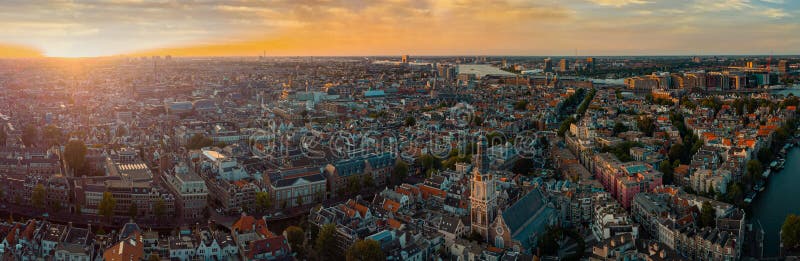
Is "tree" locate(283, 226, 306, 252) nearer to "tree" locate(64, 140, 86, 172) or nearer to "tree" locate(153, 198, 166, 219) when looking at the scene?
"tree" locate(153, 198, 166, 219)

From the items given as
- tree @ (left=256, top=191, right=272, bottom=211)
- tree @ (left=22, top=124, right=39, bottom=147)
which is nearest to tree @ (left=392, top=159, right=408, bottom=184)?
tree @ (left=256, top=191, right=272, bottom=211)

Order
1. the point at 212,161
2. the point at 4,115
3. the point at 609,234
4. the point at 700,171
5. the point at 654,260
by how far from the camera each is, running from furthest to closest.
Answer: the point at 4,115
the point at 212,161
the point at 700,171
the point at 609,234
the point at 654,260

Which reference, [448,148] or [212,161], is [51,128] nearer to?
[212,161]

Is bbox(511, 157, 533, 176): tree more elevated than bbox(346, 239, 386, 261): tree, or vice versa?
bbox(511, 157, 533, 176): tree

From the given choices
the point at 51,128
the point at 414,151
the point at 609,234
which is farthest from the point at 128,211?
the point at 51,128

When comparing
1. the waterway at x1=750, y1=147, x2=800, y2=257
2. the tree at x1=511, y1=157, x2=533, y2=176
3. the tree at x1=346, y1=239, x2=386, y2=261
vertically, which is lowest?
the waterway at x1=750, y1=147, x2=800, y2=257

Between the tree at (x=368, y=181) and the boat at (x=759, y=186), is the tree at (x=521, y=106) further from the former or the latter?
the tree at (x=368, y=181)

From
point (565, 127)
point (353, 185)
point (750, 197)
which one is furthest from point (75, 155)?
point (565, 127)

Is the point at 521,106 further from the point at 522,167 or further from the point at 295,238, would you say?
the point at 295,238
